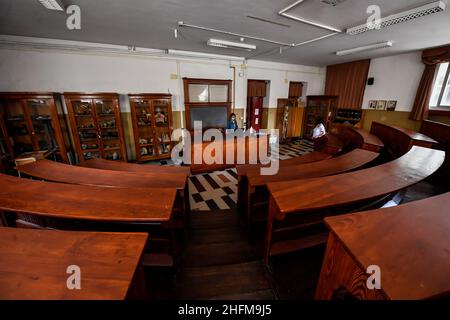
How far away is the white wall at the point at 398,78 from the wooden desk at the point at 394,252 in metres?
5.76

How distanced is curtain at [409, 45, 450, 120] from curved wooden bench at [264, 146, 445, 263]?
13.1 feet

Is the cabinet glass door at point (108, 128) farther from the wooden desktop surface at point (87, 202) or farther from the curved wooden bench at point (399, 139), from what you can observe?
the curved wooden bench at point (399, 139)

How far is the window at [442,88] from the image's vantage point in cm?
446

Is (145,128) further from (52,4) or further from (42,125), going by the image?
(52,4)

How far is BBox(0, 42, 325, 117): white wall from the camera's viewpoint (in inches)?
146

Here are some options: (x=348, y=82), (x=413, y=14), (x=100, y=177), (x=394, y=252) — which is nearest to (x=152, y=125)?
(x=100, y=177)

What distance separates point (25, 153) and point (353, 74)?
30.3 feet

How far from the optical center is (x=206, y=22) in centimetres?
297

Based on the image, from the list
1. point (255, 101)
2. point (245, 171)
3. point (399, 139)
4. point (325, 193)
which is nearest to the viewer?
point (325, 193)

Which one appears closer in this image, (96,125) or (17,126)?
(17,126)

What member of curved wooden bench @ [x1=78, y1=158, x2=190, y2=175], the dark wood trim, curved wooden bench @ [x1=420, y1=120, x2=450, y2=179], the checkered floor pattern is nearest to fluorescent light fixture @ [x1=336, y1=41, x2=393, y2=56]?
curved wooden bench @ [x1=420, y1=120, x2=450, y2=179]

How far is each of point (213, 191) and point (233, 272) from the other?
5.96 ft

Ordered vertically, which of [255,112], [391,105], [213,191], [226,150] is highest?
[391,105]
